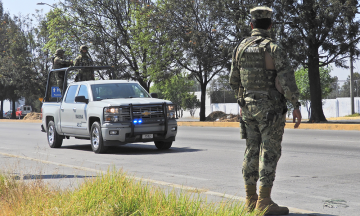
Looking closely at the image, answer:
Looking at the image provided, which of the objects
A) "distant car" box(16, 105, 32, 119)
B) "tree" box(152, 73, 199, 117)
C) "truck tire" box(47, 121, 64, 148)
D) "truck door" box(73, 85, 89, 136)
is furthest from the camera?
"distant car" box(16, 105, 32, 119)

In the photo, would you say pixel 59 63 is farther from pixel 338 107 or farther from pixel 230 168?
pixel 338 107

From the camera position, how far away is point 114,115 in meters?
11.5

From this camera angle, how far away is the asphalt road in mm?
5998

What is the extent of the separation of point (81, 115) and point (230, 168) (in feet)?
17.3

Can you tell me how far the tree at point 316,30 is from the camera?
21.8 m

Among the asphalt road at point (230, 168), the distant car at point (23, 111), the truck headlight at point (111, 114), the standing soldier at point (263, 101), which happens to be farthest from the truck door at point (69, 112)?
the distant car at point (23, 111)

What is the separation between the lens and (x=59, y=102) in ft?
45.5

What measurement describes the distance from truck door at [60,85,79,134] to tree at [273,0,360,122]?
13214 millimetres

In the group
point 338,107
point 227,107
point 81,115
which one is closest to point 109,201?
point 81,115

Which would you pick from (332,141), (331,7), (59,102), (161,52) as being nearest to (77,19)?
(161,52)

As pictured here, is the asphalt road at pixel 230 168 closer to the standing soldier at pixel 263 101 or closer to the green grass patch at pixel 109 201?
the standing soldier at pixel 263 101

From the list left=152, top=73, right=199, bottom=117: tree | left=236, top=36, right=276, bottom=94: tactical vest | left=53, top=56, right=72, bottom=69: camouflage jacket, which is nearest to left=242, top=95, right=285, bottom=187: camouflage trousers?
left=236, top=36, right=276, bottom=94: tactical vest

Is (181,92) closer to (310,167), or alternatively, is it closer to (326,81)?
(326,81)

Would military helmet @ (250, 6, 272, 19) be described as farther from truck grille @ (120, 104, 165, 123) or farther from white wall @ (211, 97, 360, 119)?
white wall @ (211, 97, 360, 119)
